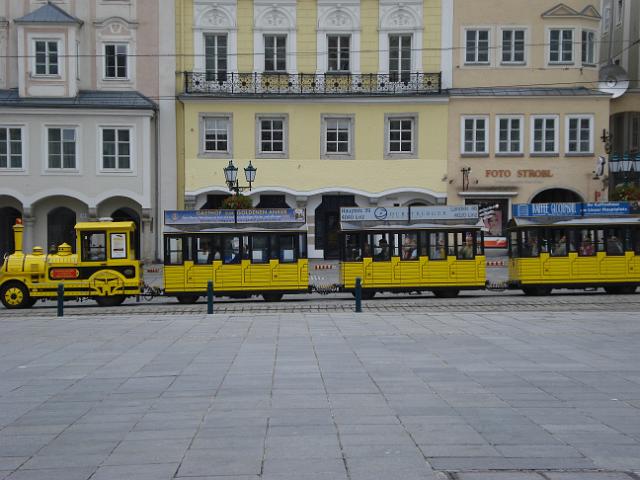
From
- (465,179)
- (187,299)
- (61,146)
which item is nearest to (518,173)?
(465,179)

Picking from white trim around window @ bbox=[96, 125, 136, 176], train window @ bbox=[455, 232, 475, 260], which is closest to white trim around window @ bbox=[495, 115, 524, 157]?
train window @ bbox=[455, 232, 475, 260]

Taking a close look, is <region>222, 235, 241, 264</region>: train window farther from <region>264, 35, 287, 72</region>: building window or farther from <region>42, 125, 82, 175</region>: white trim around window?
<region>264, 35, 287, 72</region>: building window

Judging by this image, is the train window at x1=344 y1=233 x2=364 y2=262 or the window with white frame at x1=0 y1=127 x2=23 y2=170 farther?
the window with white frame at x1=0 y1=127 x2=23 y2=170

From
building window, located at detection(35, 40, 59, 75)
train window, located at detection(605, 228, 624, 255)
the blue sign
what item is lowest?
train window, located at detection(605, 228, 624, 255)

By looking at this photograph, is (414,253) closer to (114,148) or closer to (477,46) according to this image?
(477,46)

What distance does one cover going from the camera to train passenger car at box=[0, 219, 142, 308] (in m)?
23.8

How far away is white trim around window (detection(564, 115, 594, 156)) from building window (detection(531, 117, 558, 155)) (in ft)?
1.85

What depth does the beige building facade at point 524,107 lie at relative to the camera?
38.6 meters

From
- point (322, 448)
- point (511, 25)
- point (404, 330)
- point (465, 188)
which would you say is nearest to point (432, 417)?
point (322, 448)

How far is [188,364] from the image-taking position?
11375mm

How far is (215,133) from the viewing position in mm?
38719

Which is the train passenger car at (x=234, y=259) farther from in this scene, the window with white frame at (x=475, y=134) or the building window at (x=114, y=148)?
the window with white frame at (x=475, y=134)

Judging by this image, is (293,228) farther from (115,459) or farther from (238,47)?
(115,459)

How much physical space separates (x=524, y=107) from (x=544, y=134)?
5.29 feet
